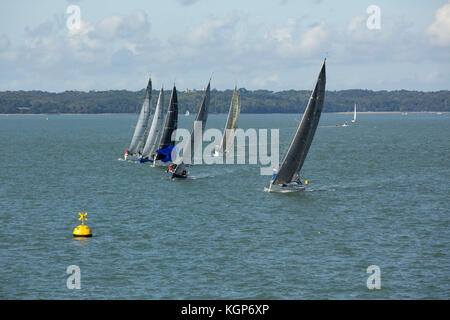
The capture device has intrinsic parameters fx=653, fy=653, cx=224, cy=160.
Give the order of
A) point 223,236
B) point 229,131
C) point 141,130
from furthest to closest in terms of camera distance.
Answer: point 229,131, point 141,130, point 223,236

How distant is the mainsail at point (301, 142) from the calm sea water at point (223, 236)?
6.92 feet

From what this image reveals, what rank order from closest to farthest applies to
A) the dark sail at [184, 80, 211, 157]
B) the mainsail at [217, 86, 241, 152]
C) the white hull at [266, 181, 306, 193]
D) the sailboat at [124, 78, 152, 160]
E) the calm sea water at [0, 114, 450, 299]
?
the calm sea water at [0, 114, 450, 299], the white hull at [266, 181, 306, 193], the dark sail at [184, 80, 211, 157], the sailboat at [124, 78, 152, 160], the mainsail at [217, 86, 241, 152]

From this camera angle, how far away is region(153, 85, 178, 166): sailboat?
3177 inches

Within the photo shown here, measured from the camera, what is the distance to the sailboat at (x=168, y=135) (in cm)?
8069

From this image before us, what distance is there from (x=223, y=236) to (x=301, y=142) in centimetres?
2085

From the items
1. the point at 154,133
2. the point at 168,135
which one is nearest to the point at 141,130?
the point at 154,133

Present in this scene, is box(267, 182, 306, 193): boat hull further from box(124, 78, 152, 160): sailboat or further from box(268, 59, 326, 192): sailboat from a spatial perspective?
box(124, 78, 152, 160): sailboat

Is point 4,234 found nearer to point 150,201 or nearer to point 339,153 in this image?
point 150,201

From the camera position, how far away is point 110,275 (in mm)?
35250

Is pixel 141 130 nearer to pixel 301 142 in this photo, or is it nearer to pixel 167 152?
pixel 167 152

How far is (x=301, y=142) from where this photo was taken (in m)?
62.6

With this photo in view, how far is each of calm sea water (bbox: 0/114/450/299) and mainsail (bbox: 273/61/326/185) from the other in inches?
83.0

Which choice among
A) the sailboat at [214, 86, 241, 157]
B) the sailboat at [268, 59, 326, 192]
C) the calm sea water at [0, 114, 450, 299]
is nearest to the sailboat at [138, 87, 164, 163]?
the calm sea water at [0, 114, 450, 299]

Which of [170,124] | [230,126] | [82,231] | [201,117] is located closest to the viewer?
[82,231]
